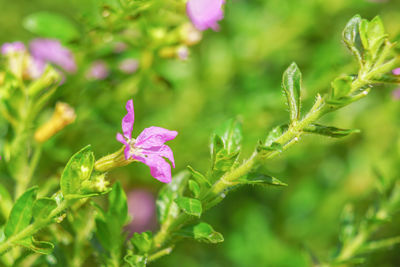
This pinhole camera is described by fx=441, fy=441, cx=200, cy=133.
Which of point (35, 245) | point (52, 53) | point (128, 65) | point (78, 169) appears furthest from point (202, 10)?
Result: point (52, 53)

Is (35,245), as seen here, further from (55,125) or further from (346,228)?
(346,228)

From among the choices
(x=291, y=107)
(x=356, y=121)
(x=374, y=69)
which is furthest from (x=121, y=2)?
(x=356, y=121)

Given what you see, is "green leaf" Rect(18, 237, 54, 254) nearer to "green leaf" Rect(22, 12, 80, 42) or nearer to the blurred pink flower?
"green leaf" Rect(22, 12, 80, 42)

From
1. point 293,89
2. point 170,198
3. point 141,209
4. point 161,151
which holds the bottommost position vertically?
point 141,209

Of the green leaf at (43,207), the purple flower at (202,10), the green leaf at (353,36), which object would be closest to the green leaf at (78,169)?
the green leaf at (43,207)

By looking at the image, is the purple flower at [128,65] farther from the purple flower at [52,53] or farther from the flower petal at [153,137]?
the flower petal at [153,137]

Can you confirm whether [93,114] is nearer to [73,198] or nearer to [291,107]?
[73,198]
